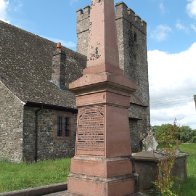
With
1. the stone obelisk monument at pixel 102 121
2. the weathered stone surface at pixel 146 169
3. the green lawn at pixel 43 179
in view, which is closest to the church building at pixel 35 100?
the green lawn at pixel 43 179

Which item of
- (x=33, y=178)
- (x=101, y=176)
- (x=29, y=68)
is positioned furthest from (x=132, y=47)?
(x=101, y=176)

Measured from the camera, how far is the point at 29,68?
724 inches

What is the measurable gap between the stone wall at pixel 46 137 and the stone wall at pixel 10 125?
312 mm

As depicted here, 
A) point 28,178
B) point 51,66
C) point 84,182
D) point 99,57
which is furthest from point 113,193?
point 51,66

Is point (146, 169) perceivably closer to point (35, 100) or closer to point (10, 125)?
point (35, 100)

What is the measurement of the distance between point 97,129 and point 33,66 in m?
13.9

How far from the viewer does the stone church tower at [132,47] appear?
27659mm

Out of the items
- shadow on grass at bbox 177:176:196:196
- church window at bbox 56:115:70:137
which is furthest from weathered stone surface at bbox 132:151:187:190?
church window at bbox 56:115:70:137

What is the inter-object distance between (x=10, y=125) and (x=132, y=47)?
1766 cm

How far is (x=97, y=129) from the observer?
6.01 meters

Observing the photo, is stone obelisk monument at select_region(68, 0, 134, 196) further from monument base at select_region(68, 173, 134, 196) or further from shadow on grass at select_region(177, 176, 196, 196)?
shadow on grass at select_region(177, 176, 196, 196)

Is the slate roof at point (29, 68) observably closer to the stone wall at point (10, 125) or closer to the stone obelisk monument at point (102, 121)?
the stone wall at point (10, 125)

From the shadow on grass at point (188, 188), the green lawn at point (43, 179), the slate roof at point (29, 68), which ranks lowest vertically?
the shadow on grass at point (188, 188)

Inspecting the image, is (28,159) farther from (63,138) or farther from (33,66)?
(33,66)
